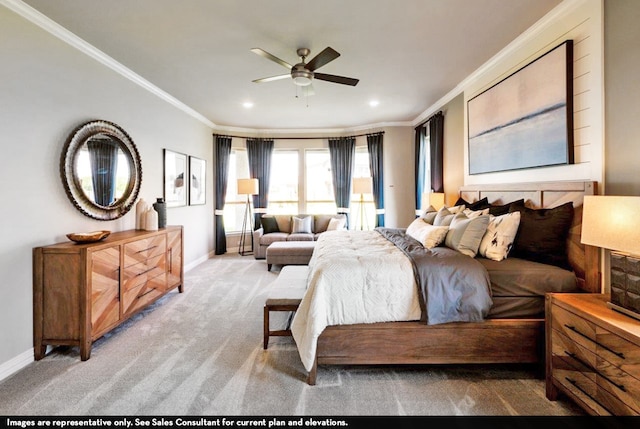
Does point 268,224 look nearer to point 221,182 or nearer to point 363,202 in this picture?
point 221,182

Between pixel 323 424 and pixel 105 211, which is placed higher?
pixel 105 211

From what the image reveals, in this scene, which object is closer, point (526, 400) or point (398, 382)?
point (526, 400)

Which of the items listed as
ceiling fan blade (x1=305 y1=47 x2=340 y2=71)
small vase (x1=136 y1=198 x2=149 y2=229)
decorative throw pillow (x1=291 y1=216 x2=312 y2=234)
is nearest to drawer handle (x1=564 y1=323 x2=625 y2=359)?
ceiling fan blade (x1=305 y1=47 x2=340 y2=71)

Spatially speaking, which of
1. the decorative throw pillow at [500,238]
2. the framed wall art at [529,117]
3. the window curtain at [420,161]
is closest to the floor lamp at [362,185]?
the window curtain at [420,161]

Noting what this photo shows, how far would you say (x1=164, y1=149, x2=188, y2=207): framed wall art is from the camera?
4453 mm

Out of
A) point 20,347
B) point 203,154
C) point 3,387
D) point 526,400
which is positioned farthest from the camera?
point 203,154

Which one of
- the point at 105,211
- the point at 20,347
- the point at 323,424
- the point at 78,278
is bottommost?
the point at 323,424

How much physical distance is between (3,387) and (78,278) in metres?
0.79

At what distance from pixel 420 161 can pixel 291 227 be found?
297 centimetres

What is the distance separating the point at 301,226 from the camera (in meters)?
6.11

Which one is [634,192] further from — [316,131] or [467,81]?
[316,131]

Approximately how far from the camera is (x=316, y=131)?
672cm

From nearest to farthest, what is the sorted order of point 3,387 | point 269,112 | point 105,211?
point 3,387 < point 105,211 < point 269,112

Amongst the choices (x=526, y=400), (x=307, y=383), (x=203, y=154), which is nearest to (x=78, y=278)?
(x=307, y=383)
